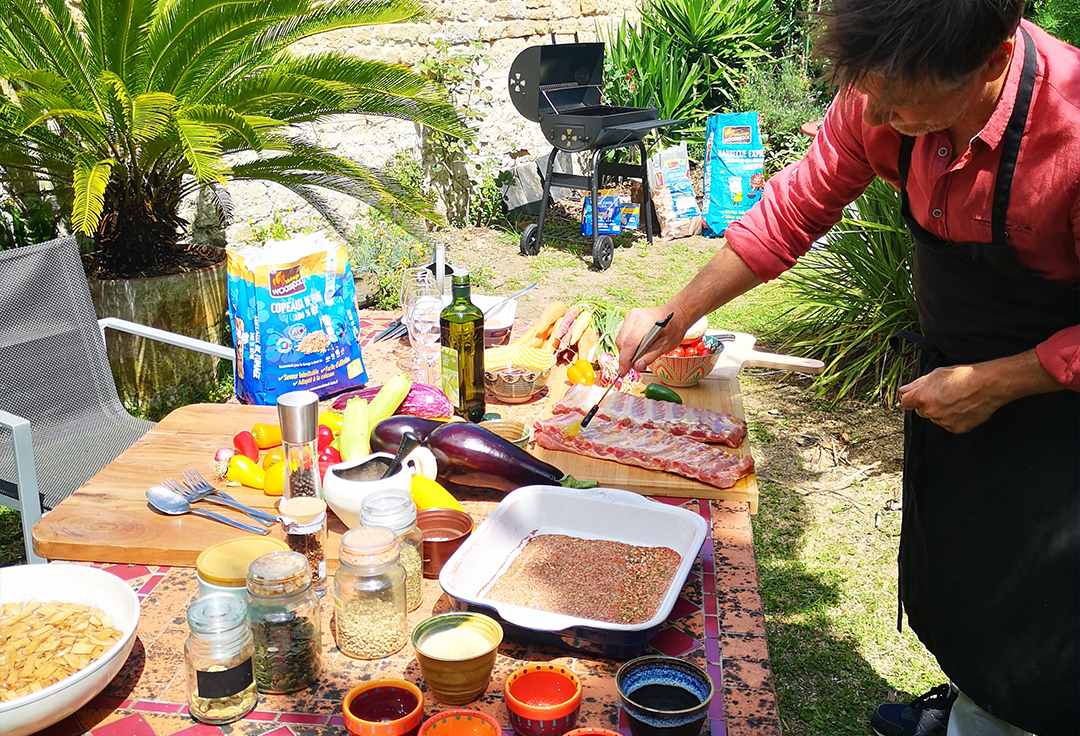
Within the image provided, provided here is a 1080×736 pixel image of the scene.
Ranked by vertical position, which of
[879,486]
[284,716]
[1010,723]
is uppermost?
[284,716]

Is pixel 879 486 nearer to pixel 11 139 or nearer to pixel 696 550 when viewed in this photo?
pixel 696 550

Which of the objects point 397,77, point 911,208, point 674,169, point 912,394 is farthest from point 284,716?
point 674,169

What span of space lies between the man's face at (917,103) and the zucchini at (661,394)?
1.07 m

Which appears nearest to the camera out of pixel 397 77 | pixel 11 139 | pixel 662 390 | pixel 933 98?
pixel 933 98

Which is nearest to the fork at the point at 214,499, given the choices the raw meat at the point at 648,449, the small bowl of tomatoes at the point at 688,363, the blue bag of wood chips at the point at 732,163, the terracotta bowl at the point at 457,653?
the terracotta bowl at the point at 457,653

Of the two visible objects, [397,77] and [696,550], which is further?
[397,77]

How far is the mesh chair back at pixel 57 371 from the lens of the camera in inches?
116

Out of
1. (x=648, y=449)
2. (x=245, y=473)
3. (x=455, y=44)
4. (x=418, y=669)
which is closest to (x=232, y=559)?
(x=418, y=669)

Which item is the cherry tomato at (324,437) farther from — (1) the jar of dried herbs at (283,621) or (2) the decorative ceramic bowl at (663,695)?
(2) the decorative ceramic bowl at (663,695)

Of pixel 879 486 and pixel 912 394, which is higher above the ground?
pixel 912 394

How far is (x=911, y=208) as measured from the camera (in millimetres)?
1875

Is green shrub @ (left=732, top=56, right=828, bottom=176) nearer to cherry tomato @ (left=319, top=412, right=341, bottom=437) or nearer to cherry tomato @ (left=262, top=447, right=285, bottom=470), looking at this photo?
cherry tomato @ (left=319, top=412, right=341, bottom=437)

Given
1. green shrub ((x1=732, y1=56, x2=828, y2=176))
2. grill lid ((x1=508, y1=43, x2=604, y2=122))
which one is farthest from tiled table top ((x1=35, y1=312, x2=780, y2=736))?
green shrub ((x1=732, y1=56, x2=828, y2=176))

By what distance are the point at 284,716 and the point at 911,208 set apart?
1520 mm
